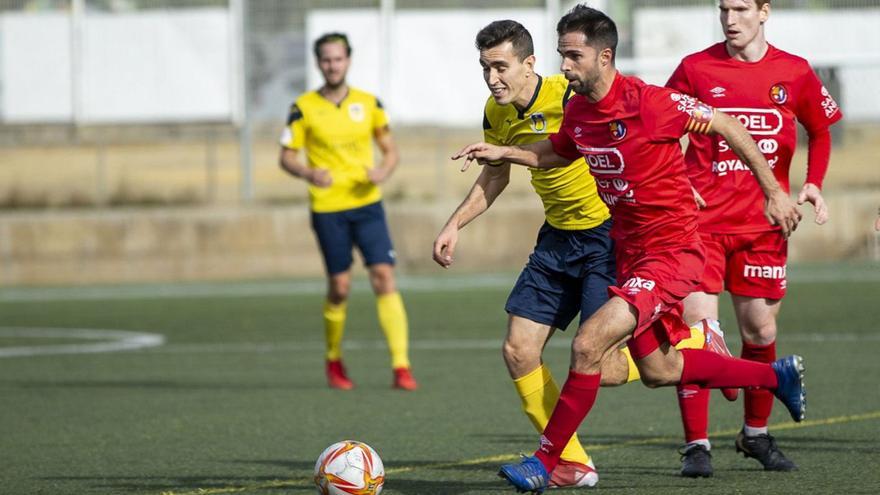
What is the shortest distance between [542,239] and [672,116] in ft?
3.32

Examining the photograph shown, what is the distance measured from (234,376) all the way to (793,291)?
747 centimetres

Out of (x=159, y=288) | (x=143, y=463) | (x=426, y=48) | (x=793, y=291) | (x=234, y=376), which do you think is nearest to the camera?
(x=143, y=463)

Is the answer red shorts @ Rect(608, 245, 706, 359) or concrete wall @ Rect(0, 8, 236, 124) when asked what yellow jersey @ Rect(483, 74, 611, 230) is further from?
concrete wall @ Rect(0, 8, 236, 124)

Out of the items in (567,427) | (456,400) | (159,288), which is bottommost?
(159,288)

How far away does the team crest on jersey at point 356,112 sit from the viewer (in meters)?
11.4

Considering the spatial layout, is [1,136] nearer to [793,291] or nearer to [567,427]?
[793,291]

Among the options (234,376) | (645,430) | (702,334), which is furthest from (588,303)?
(234,376)

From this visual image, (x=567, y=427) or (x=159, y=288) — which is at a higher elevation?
(x=567, y=427)

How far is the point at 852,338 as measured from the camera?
12.8 meters

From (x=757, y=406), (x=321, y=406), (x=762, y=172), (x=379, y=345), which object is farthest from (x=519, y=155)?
(x=379, y=345)

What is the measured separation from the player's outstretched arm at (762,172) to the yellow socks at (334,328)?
5.27 metres

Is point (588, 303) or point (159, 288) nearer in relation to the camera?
point (588, 303)

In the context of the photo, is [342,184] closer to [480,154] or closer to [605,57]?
[480,154]

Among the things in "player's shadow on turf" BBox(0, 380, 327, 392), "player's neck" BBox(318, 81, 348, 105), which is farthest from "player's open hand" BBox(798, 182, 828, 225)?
"player's neck" BBox(318, 81, 348, 105)
